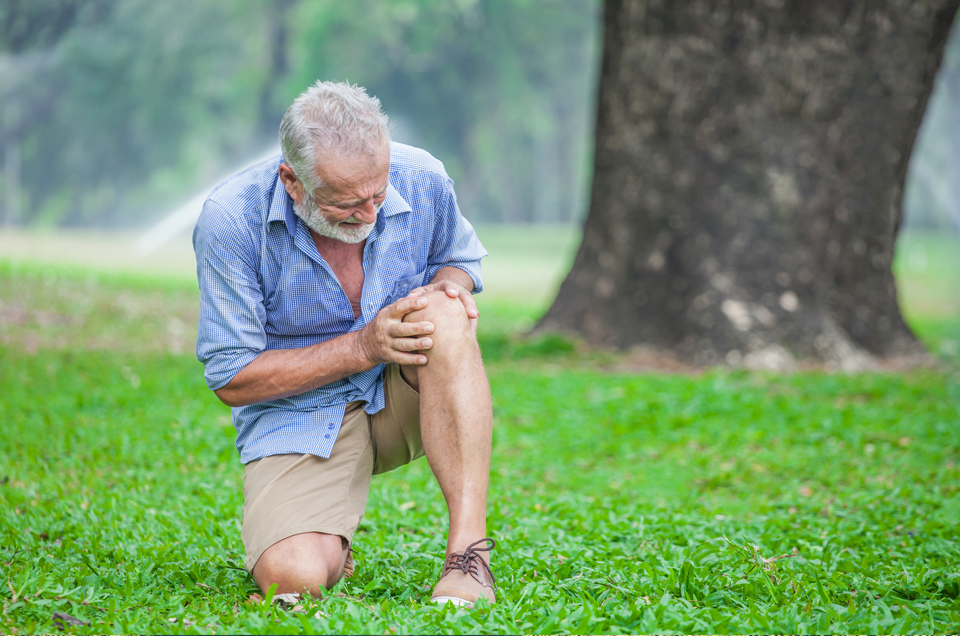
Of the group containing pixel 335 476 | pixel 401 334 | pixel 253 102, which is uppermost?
pixel 253 102

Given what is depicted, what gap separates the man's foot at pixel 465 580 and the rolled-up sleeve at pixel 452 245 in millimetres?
924

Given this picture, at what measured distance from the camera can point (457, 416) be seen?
2.79 meters

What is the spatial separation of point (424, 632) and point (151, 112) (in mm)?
36654

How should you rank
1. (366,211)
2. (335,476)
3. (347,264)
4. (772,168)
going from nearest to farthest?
(366,211) < (335,476) < (347,264) < (772,168)

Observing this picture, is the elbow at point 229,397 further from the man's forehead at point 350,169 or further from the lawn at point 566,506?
the man's forehead at point 350,169

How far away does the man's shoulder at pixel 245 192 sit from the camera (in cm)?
289

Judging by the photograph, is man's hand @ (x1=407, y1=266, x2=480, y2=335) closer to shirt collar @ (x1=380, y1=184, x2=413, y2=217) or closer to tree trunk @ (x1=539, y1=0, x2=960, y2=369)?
shirt collar @ (x1=380, y1=184, x2=413, y2=217)

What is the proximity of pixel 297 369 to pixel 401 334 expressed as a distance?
0.36 meters

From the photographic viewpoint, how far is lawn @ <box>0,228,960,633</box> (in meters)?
2.70

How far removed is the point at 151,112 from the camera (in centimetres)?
3600

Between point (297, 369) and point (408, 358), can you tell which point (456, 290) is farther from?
point (297, 369)

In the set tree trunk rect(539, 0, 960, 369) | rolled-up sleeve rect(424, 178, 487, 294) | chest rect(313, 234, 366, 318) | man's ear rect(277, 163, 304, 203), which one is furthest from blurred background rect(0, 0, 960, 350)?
man's ear rect(277, 163, 304, 203)

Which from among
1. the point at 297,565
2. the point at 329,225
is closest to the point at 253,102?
the point at 329,225

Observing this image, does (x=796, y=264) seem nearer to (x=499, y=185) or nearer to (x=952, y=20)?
(x=952, y=20)
